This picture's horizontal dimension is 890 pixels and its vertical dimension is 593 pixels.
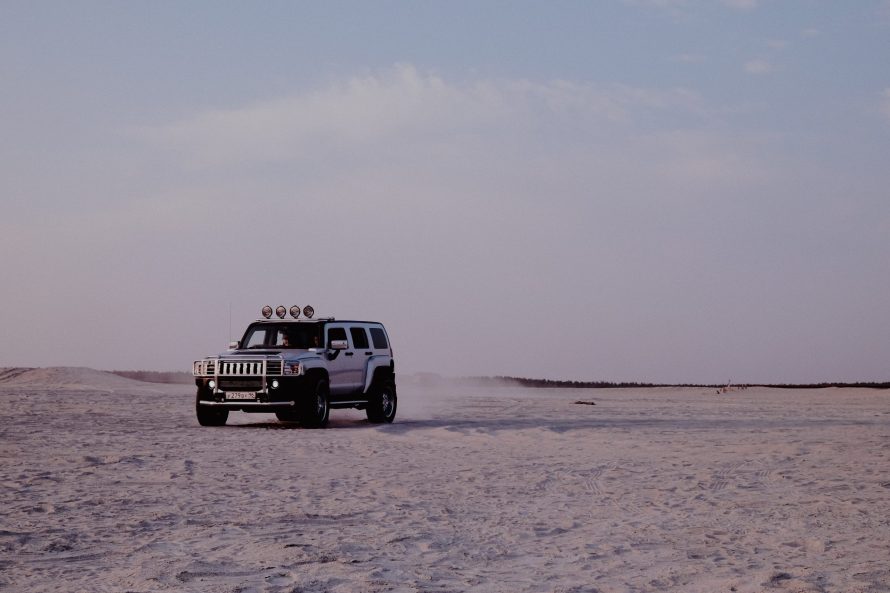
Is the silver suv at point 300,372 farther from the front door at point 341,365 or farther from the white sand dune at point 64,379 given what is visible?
the white sand dune at point 64,379

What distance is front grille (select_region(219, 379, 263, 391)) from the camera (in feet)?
67.2

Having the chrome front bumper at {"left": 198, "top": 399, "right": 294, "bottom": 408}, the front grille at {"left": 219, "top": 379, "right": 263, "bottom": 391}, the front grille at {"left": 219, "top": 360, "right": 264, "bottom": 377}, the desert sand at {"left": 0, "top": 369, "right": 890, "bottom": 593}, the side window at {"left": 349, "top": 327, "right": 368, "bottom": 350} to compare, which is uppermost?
the side window at {"left": 349, "top": 327, "right": 368, "bottom": 350}

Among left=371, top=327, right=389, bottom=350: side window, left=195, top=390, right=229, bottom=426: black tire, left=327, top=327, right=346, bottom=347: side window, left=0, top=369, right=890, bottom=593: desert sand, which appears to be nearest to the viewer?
left=0, top=369, right=890, bottom=593: desert sand

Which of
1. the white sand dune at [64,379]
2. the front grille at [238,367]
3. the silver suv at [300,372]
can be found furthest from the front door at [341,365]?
the white sand dune at [64,379]

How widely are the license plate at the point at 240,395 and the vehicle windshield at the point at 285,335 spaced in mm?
1514

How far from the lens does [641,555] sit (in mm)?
8008

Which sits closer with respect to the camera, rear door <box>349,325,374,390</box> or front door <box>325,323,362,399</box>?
front door <box>325,323,362,399</box>

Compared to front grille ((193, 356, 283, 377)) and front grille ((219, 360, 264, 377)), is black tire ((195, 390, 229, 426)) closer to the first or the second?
front grille ((193, 356, 283, 377))

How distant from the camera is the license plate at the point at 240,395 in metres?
20.5

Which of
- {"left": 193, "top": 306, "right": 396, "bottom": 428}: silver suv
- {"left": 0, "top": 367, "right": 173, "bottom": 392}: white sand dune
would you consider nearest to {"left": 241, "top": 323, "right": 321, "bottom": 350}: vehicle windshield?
{"left": 193, "top": 306, "right": 396, "bottom": 428}: silver suv

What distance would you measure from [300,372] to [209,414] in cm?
249

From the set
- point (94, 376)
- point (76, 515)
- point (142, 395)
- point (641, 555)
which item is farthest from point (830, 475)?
point (94, 376)

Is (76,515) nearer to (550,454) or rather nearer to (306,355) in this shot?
(550,454)

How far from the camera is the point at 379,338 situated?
931 inches
